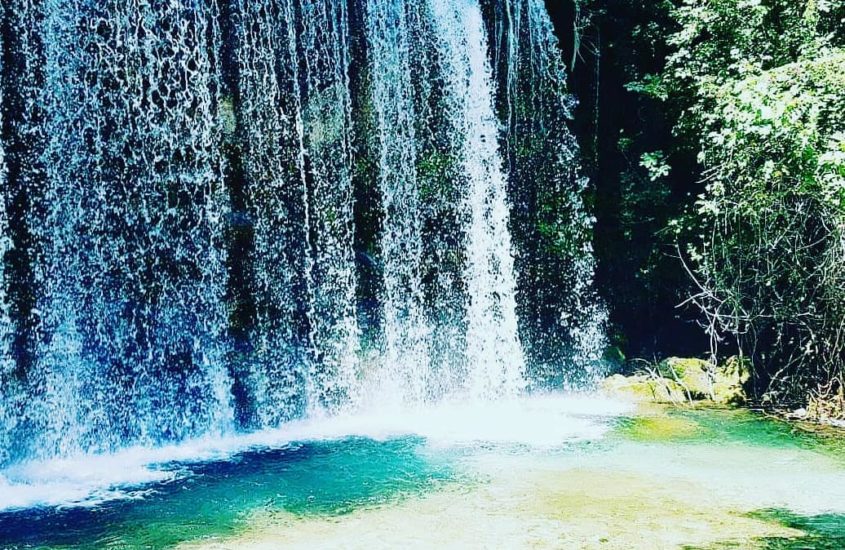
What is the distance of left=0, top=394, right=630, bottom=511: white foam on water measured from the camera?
6.58 meters

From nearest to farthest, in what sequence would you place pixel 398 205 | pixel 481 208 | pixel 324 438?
pixel 324 438 → pixel 398 205 → pixel 481 208

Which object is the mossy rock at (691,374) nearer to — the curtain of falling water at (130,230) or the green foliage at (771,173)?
the green foliage at (771,173)

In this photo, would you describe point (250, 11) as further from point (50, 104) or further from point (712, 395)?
point (712, 395)

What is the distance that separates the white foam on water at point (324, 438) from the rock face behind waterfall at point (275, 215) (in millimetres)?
587

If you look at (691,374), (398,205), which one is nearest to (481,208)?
(398,205)

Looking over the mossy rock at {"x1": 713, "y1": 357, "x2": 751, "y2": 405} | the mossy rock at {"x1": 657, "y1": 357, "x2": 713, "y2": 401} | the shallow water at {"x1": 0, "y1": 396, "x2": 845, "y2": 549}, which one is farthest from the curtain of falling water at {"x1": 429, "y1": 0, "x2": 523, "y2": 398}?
the mossy rock at {"x1": 713, "y1": 357, "x2": 751, "y2": 405}

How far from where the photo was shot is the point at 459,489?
6.21 metres

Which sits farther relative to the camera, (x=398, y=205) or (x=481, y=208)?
(x=481, y=208)

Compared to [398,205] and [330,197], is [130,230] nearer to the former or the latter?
[330,197]

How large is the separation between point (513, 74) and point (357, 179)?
280cm

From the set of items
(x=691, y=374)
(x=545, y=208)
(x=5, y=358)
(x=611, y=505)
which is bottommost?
(x=611, y=505)

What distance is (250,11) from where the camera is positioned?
32.0 ft

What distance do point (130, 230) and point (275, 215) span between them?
1.80 meters

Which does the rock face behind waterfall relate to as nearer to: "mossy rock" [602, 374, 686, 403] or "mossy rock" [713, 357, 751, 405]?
"mossy rock" [602, 374, 686, 403]
